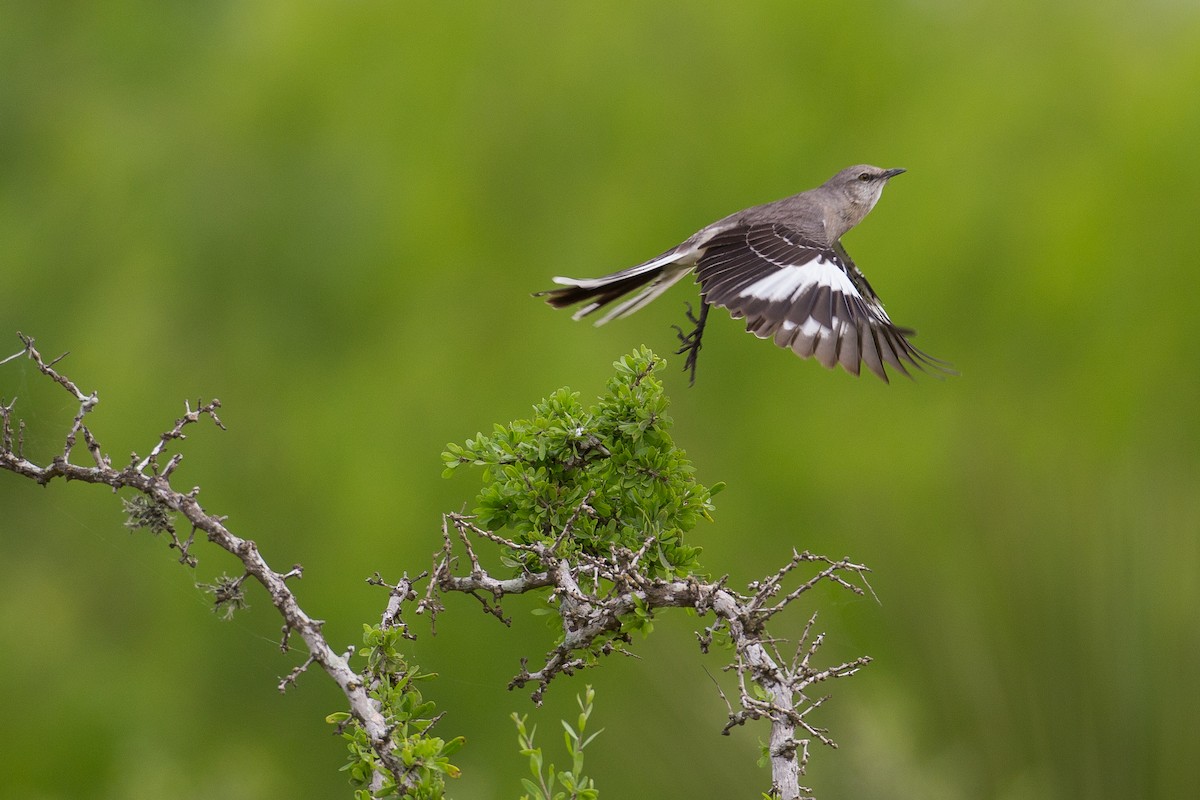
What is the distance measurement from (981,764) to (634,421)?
1.12 m

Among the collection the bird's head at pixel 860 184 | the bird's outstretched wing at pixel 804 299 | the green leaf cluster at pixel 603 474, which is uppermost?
the bird's head at pixel 860 184

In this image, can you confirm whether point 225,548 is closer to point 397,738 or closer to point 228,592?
point 228,592

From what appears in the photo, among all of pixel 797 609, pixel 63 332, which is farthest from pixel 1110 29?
pixel 63 332

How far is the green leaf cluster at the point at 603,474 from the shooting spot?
1.84m

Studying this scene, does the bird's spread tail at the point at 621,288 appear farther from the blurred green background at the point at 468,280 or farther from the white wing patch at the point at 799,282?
the blurred green background at the point at 468,280

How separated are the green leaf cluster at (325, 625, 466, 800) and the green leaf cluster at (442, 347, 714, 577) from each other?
26 centimetres

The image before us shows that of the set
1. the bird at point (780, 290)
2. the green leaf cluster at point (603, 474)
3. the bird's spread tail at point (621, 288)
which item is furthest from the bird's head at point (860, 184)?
the green leaf cluster at point (603, 474)

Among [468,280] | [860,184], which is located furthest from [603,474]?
[468,280]

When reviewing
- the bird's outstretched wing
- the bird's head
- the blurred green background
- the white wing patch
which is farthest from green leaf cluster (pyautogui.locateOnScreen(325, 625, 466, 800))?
the bird's head

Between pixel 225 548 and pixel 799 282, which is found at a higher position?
pixel 799 282

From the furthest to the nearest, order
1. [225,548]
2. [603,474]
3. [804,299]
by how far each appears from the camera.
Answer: [804,299] → [603,474] → [225,548]

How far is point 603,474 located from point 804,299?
768 millimetres

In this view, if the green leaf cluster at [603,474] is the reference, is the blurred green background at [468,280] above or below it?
above

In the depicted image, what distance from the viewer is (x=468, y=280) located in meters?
5.87
